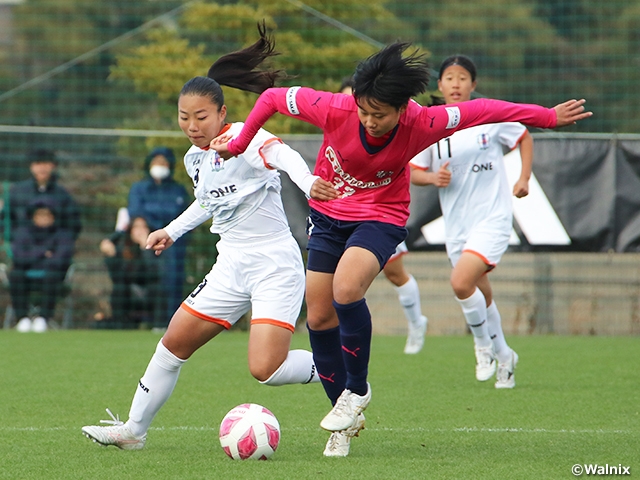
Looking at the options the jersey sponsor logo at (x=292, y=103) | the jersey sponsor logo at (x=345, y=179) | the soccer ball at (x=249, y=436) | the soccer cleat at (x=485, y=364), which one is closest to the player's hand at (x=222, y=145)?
the jersey sponsor logo at (x=292, y=103)

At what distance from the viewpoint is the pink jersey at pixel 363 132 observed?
4.49 meters

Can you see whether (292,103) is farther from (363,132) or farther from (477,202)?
(477,202)

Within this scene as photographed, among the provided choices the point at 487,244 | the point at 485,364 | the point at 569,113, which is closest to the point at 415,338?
the point at 485,364

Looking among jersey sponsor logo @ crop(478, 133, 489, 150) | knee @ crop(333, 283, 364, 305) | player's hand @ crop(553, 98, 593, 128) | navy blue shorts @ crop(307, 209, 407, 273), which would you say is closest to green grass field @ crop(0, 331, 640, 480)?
knee @ crop(333, 283, 364, 305)

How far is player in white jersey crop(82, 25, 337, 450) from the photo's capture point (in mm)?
4699

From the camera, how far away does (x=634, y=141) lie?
10742 millimetres

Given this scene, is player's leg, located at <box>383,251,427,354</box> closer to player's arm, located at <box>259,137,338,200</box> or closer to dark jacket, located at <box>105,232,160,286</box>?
dark jacket, located at <box>105,232,160,286</box>

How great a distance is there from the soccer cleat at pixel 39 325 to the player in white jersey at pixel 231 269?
6.69 m

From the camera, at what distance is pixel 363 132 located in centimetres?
450

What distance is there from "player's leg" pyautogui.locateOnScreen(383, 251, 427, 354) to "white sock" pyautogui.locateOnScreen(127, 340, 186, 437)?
430 centimetres

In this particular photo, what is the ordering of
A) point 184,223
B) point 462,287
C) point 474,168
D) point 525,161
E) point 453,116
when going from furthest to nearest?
point 474,168 < point 525,161 < point 462,287 < point 184,223 < point 453,116

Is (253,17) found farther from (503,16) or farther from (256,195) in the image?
(256,195)

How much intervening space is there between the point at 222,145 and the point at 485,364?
10.9ft

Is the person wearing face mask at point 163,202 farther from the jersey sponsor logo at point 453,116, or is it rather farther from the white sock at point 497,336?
the jersey sponsor logo at point 453,116
